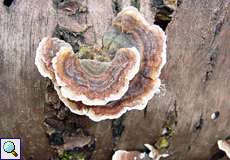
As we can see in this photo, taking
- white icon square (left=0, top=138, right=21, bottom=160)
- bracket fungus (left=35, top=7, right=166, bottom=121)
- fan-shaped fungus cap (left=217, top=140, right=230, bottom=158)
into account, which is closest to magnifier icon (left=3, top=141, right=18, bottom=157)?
white icon square (left=0, top=138, right=21, bottom=160)

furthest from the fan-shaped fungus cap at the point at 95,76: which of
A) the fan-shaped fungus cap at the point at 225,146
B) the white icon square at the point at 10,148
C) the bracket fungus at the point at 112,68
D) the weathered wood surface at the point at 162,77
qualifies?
the fan-shaped fungus cap at the point at 225,146

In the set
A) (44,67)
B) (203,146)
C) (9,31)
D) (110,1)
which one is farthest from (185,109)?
(9,31)

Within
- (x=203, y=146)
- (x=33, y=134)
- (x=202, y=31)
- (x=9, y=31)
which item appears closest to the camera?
(x=9, y=31)

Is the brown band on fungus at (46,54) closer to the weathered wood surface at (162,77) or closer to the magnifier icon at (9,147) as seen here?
the weathered wood surface at (162,77)

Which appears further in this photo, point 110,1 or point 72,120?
point 72,120

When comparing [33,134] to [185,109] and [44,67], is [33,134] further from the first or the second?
[185,109]

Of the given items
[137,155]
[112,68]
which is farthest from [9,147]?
[112,68]
